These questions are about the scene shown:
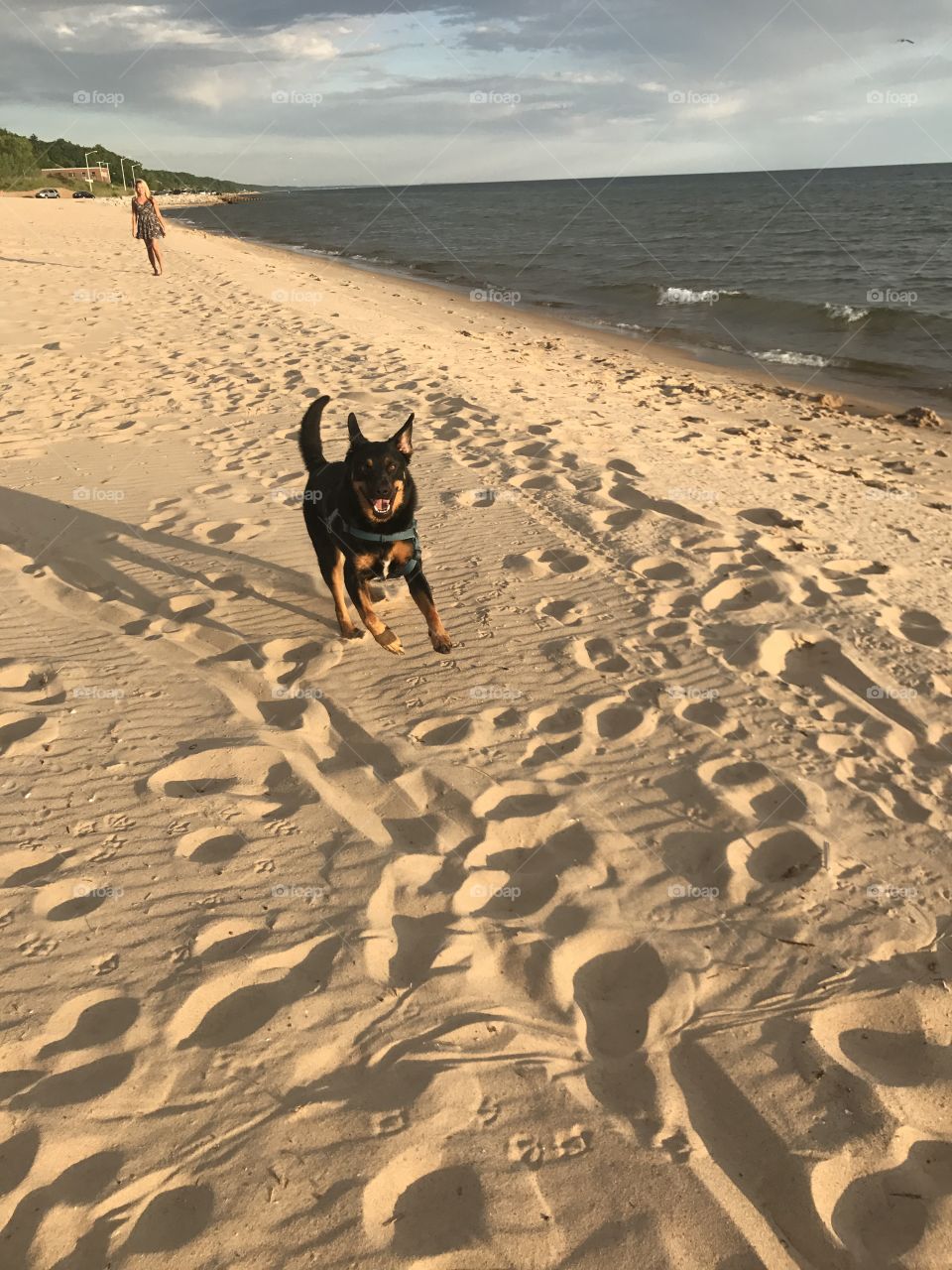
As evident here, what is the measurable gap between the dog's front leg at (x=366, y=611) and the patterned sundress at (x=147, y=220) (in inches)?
579

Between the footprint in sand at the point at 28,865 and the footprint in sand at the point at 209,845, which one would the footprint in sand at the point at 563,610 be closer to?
the footprint in sand at the point at 209,845

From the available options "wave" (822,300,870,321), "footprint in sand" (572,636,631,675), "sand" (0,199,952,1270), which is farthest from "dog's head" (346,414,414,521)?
"wave" (822,300,870,321)

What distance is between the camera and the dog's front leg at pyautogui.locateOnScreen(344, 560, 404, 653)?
13.6ft

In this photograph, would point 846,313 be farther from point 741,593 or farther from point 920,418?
point 741,593

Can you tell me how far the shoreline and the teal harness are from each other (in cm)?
860

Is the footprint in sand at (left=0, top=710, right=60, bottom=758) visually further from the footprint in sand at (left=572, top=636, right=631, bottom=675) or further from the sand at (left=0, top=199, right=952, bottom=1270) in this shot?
the footprint in sand at (left=572, top=636, right=631, bottom=675)

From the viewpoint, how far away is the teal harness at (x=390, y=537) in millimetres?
3977

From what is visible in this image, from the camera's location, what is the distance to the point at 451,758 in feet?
11.7

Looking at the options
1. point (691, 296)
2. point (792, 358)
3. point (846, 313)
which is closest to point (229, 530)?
point (792, 358)

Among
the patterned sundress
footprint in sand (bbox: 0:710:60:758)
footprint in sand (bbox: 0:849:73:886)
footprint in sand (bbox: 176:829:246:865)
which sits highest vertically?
the patterned sundress

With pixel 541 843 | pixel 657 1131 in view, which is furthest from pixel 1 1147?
pixel 541 843

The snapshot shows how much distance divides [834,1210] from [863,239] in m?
34.6

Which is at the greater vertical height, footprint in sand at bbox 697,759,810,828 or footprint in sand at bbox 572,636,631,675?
footprint in sand at bbox 572,636,631,675

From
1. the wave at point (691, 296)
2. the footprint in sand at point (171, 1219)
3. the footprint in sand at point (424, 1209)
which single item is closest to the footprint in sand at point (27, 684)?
the footprint in sand at point (171, 1219)
